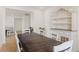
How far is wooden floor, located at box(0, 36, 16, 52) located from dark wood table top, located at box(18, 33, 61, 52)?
133 mm

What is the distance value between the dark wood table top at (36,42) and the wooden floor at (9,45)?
133 millimetres

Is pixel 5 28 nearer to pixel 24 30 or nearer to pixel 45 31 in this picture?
pixel 24 30

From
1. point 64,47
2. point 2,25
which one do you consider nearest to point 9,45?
point 2,25

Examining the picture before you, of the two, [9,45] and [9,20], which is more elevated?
[9,20]

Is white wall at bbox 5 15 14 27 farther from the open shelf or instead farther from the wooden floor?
the open shelf

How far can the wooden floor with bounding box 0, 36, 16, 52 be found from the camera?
212 cm

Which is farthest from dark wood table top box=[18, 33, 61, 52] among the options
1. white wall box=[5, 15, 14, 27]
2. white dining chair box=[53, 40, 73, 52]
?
white wall box=[5, 15, 14, 27]

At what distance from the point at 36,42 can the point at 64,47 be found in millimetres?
474

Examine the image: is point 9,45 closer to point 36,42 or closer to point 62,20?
point 36,42

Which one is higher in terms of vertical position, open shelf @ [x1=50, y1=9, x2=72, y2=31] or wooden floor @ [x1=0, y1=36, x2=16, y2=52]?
open shelf @ [x1=50, y1=9, x2=72, y2=31]

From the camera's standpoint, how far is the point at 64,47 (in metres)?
2.14
